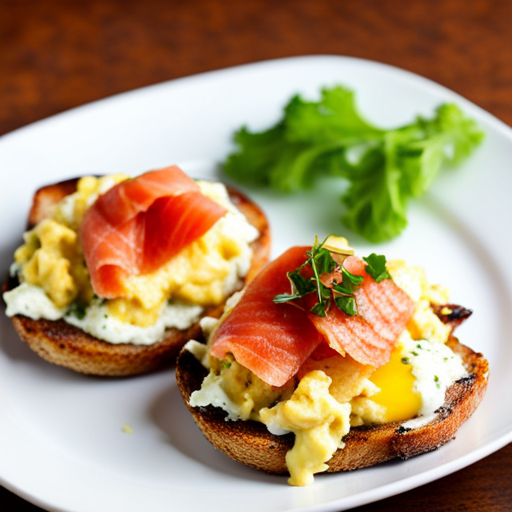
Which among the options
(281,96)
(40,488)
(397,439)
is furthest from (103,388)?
(281,96)

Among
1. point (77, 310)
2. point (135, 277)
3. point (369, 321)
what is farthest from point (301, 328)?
point (77, 310)

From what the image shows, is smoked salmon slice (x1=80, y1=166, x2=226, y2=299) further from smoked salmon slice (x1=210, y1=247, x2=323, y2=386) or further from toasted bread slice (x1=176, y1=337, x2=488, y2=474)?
toasted bread slice (x1=176, y1=337, x2=488, y2=474)

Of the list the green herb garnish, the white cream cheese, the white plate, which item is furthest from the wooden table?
the white cream cheese

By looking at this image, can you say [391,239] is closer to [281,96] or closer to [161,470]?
[281,96]

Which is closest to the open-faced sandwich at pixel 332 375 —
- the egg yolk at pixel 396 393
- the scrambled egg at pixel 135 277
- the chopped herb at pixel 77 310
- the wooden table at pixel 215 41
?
the egg yolk at pixel 396 393

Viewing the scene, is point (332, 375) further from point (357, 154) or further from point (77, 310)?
point (357, 154)

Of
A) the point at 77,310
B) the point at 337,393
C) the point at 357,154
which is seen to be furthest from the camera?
the point at 357,154

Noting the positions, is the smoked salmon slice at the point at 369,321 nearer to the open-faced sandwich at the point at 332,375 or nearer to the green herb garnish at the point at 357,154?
the open-faced sandwich at the point at 332,375
